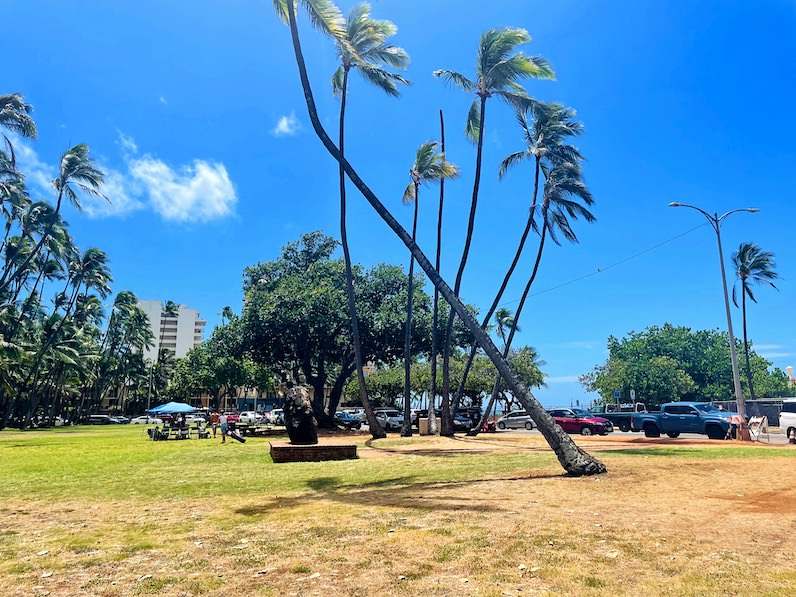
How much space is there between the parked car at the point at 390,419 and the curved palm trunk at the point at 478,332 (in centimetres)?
2227

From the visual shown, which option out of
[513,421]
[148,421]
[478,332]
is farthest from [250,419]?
[478,332]

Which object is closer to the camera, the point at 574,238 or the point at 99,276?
the point at 574,238

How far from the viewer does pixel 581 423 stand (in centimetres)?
2939

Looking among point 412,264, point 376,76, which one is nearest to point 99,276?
point 412,264

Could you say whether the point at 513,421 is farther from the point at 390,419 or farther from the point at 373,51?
the point at 373,51

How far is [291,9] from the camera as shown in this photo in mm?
14141

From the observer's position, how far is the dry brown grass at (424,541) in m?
4.51

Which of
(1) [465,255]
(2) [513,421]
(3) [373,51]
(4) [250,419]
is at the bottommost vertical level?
(4) [250,419]

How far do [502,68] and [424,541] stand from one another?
16.4 m

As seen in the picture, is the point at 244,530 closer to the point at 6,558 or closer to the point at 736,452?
the point at 6,558

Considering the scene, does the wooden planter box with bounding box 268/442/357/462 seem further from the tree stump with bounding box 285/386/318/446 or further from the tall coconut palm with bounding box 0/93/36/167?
the tall coconut palm with bounding box 0/93/36/167

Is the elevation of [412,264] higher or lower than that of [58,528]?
higher

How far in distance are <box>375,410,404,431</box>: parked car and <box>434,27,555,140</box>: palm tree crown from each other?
809 inches

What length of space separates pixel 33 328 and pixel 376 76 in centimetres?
4847
